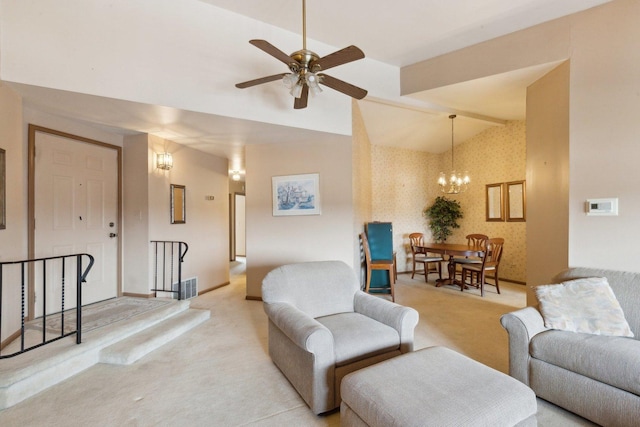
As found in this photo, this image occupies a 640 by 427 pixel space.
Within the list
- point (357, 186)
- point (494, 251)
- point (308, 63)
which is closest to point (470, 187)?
point (494, 251)

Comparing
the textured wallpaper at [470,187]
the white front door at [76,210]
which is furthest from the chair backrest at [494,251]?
the white front door at [76,210]

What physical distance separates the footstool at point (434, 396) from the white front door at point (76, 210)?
3.76 meters

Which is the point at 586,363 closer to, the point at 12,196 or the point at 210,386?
the point at 210,386

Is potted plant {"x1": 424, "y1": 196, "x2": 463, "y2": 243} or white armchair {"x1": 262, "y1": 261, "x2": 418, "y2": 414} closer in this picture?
white armchair {"x1": 262, "y1": 261, "x2": 418, "y2": 414}

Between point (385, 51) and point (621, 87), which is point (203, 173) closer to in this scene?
point (385, 51)

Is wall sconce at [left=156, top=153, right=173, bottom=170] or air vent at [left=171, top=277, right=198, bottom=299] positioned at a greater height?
wall sconce at [left=156, top=153, right=173, bottom=170]

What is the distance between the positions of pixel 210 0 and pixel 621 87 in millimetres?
3966

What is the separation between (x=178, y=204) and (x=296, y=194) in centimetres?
189

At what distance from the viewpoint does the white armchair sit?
1793 mm

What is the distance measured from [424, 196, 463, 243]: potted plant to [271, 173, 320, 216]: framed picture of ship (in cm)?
359

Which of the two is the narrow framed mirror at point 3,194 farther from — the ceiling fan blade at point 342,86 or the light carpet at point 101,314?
the ceiling fan blade at point 342,86

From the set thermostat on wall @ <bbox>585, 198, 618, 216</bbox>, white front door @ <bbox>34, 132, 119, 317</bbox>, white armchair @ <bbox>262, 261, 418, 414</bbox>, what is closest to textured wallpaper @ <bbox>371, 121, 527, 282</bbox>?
thermostat on wall @ <bbox>585, 198, 618, 216</bbox>

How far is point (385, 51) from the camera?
381 cm

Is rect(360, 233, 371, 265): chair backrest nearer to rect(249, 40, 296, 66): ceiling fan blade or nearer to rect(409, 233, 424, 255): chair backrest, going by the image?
rect(409, 233, 424, 255): chair backrest
